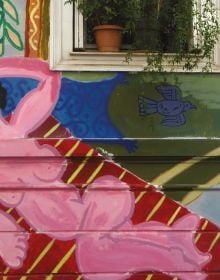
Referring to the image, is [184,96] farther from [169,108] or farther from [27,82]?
[27,82]

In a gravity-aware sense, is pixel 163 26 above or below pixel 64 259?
above

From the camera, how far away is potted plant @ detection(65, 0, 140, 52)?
461 centimetres

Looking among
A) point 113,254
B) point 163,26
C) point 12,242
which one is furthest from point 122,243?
Result: point 163,26

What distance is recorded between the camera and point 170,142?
478 cm

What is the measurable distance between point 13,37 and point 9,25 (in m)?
0.11

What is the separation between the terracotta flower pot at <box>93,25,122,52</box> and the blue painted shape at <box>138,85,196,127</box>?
0.50 meters


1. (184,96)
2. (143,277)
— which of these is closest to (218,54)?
(184,96)

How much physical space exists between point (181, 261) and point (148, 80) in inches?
62.3

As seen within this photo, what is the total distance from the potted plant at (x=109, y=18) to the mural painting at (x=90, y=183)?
297 mm

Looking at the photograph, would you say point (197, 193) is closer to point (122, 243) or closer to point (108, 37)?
point (122, 243)

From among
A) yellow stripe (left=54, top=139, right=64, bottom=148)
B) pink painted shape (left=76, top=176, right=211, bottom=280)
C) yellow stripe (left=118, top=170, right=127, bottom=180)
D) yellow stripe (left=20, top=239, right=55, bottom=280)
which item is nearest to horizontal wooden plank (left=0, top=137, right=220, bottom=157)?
yellow stripe (left=54, top=139, right=64, bottom=148)

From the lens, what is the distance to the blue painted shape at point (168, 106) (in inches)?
190

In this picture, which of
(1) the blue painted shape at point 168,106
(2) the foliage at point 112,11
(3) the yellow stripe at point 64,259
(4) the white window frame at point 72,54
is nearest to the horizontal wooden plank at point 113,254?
(3) the yellow stripe at point 64,259

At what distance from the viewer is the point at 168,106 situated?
486cm
